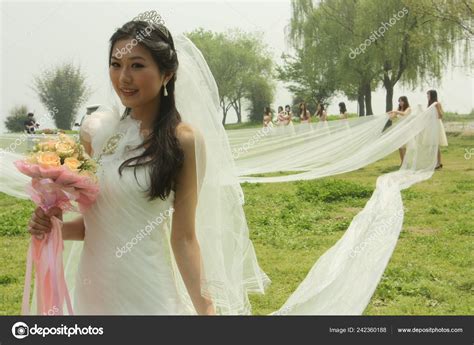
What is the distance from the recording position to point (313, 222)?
23.0 ft

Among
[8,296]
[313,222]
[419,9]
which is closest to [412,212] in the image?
[313,222]

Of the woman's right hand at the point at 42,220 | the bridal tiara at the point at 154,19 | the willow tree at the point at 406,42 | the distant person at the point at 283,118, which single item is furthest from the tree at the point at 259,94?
the woman's right hand at the point at 42,220

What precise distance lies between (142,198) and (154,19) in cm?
75

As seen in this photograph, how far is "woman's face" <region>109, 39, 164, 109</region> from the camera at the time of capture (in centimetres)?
220

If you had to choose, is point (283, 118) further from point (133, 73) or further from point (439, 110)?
point (133, 73)

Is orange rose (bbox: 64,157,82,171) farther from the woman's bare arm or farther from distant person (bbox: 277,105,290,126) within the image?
distant person (bbox: 277,105,290,126)

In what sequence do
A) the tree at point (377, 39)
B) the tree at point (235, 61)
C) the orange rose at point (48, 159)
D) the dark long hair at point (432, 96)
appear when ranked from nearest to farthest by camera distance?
the orange rose at point (48, 159)
the dark long hair at point (432, 96)
the tree at point (377, 39)
the tree at point (235, 61)

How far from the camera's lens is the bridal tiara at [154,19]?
2.30m

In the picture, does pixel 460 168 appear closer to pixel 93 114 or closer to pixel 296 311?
pixel 296 311

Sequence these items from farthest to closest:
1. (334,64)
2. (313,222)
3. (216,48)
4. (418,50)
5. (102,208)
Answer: (216,48)
(334,64)
(418,50)
(313,222)
(102,208)

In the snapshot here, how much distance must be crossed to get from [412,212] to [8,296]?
16.3ft

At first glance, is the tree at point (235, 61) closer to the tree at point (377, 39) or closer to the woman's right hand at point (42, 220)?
the tree at point (377, 39)

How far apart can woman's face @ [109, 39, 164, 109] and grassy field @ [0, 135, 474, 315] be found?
2.40m

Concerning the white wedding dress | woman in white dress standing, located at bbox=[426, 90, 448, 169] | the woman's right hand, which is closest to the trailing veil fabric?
the white wedding dress
